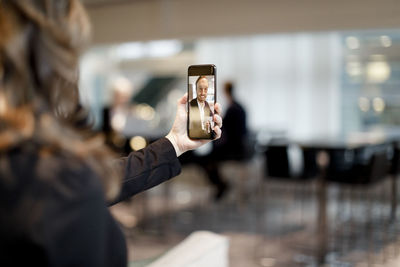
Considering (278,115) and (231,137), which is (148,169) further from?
(278,115)

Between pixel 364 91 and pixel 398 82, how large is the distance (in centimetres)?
44

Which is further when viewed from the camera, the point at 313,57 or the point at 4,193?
the point at 313,57

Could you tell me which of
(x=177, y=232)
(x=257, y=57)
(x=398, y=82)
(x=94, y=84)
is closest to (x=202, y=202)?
(x=177, y=232)

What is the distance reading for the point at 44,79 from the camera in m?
0.72

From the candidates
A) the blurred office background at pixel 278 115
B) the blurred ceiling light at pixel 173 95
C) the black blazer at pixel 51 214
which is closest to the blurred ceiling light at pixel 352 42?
the blurred office background at pixel 278 115

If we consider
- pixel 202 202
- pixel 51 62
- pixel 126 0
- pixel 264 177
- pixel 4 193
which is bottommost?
pixel 202 202

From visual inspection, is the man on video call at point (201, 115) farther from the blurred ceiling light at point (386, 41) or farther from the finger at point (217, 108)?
the blurred ceiling light at point (386, 41)

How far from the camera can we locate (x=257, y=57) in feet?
22.2

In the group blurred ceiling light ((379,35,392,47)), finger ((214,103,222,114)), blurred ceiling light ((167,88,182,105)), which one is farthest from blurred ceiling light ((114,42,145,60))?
finger ((214,103,222,114))

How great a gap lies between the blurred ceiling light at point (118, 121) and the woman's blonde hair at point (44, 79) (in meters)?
4.20

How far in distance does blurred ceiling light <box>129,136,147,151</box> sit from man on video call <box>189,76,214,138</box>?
282 centimetres

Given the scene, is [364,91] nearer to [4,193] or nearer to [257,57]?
[257,57]

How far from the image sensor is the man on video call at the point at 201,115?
1291 mm

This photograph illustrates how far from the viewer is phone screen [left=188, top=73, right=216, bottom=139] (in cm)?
129
